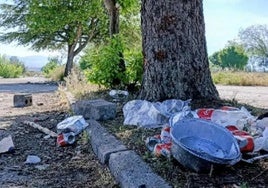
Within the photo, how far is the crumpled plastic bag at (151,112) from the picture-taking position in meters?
4.60

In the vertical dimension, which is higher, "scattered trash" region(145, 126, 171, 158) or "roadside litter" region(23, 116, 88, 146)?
"scattered trash" region(145, 126, 171, 158)

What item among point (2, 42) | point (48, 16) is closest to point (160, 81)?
point (48, 16)

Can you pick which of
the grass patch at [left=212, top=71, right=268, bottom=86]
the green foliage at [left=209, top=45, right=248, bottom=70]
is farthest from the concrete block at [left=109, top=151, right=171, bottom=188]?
the green foliage at [left=209, top=45, right=248, bottom=70]

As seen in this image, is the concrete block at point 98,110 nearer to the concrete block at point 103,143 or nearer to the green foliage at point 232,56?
the concrete block at point 103,143

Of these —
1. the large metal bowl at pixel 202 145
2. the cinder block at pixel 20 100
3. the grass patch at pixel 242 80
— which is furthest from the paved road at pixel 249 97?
the grass patch at pixel 242 80

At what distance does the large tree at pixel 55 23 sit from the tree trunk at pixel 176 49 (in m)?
16.6

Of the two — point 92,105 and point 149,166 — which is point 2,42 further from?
point 149,166

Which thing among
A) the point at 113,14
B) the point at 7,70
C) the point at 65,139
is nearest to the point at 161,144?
the point at 65,139

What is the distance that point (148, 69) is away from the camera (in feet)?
18.1

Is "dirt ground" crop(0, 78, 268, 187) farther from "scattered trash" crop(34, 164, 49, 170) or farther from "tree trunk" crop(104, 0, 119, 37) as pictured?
"tree trunk" crop(104, 0, 119, 37)

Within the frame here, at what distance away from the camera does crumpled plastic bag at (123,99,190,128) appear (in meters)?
4.60

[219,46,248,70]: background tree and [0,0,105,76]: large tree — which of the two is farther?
[219,46,248,70]: background tree

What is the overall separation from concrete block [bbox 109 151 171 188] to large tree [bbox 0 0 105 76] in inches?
732

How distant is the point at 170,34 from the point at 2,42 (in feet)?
83.8
